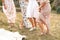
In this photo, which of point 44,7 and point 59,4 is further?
point 59,4

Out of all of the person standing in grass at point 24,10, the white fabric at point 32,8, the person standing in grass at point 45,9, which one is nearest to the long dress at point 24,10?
the person standing in grass at point 24,10

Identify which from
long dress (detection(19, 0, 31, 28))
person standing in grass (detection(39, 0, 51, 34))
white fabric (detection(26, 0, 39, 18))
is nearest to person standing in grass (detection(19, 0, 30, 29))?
long dress (detection(19, 0, 31, 28))

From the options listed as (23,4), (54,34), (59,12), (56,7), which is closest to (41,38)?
(54,34)

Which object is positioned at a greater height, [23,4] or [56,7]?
[23,4]

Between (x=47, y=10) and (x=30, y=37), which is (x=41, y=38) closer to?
(x=30, y=37)

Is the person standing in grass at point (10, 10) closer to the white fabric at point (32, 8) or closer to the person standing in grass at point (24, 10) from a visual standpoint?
the person standing in grass at point (24, 10)

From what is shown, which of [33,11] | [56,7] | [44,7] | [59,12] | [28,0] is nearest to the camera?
[44,7]

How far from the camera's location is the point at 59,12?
10.1 meters

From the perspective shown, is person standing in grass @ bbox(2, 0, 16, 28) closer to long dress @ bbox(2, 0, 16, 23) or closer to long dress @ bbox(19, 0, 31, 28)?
long dress @ bbox(2, 0, 16, 23)

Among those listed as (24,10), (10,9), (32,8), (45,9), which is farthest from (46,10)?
(10,9)

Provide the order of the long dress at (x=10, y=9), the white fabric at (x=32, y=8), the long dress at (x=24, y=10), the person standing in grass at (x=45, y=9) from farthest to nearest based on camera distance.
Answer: the long dress at (x=10, y=9), the long dress at (x=24, y=10), the white fabric at (x=32, y=8), the person standing in grass at (x=45, y=9)

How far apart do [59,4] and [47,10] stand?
530 cm

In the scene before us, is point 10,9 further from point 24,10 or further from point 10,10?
point 24,10

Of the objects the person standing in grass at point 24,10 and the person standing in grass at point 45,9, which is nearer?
the person standing in grass at point 45,9
